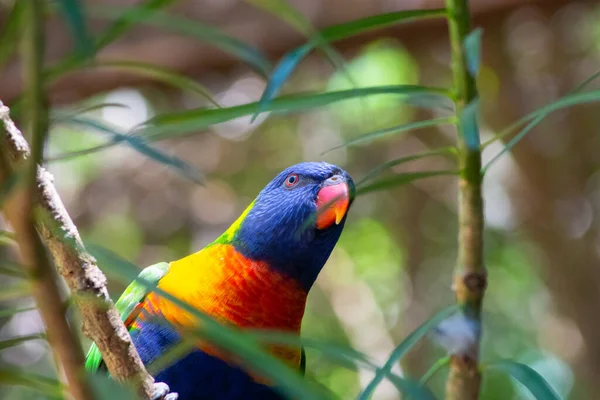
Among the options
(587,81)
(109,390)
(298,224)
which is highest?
(298,224)

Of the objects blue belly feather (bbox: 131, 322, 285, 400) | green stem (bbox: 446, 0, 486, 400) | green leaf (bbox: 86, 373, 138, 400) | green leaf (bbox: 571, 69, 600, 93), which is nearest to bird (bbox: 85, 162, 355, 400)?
blue belly feather (bbox: 131, 322, 285, 400)

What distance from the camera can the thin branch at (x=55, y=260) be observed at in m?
0.43

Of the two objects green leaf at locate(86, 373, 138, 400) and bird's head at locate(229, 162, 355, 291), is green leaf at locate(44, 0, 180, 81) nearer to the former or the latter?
green leaf at locate(86, 373, 138, 400)

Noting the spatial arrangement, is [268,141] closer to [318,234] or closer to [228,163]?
[228,163]

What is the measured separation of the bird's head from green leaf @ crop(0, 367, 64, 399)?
881mm

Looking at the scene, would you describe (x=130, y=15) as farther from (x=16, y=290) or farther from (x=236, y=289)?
(x=236, y=289)

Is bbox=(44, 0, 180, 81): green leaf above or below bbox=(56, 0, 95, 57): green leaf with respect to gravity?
above

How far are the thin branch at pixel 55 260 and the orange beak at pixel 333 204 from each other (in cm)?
65

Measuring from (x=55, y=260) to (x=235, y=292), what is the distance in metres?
0.75

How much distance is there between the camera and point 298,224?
147cm

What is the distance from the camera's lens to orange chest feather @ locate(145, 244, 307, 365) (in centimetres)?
133

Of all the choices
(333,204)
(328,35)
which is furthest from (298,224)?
(328,35)

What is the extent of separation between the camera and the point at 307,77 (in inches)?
155

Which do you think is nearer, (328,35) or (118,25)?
(118,25)
